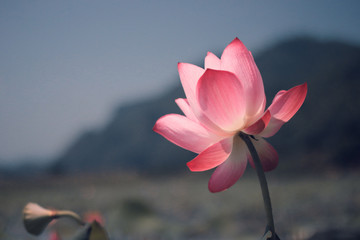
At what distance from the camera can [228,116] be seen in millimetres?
228

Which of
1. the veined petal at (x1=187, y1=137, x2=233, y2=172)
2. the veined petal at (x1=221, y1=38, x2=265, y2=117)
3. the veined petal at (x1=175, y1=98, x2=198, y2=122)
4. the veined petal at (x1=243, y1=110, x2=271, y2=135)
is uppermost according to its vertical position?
the veined petal at (x1=221, y1=38, x2=265, y2=117)

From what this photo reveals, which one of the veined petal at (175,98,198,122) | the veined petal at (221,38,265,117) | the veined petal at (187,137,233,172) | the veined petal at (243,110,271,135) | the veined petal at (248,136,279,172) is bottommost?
the veined petal at (248,136,279,172)

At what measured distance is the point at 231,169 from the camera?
0.24 meters

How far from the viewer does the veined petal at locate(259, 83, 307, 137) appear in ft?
0.74

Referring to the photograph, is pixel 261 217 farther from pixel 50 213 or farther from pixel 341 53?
pixel 341 53

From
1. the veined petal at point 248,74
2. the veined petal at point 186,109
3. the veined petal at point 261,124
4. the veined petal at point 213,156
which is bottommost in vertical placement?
the veined petal at point 213,156

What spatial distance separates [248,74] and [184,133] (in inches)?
2.7

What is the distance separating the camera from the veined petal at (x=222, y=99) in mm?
220

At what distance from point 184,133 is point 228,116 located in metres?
0.04

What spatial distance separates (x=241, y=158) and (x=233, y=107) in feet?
0.14

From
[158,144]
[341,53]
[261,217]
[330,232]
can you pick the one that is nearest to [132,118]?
[158,144]

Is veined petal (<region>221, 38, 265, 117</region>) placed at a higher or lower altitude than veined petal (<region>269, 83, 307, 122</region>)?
higher

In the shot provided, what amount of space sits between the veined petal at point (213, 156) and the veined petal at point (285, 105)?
4 centimetres

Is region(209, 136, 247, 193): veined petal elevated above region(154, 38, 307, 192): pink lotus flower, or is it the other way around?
region(154, 38, 307, 192): pink lotus flower
